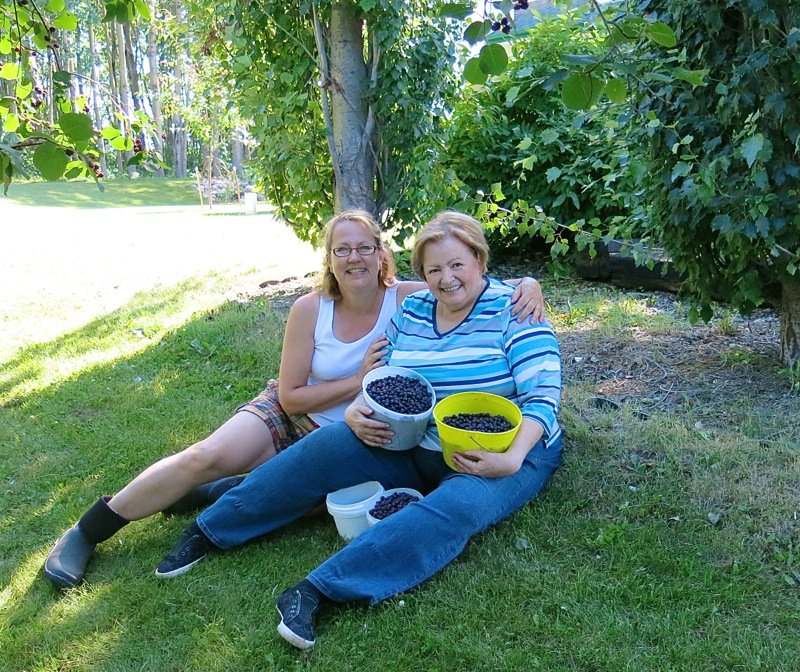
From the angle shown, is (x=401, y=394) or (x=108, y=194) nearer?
(x=401, y=394)

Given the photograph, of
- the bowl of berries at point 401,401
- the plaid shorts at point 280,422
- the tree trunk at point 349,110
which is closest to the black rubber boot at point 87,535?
the plaid shorts at point 280,422

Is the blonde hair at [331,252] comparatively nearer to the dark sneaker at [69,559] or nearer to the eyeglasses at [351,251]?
the eyeglasses at [351,251]

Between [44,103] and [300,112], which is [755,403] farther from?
[300,112]

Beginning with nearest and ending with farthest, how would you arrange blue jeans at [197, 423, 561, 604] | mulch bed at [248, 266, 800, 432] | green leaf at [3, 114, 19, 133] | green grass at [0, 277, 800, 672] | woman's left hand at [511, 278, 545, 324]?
green leaf at [3, 114, 19, 133] → green grass at [0, 277, 800, 672] → blue jeans at [197, 423, 561, 604] → woman's left hand at [511, 278, 545, 324] → mulch bed at [248, 266, 800, 432]

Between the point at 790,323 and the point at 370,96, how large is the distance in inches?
111

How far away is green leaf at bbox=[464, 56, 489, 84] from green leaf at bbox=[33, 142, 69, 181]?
0.79 metres

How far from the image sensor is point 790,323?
3.52 metres

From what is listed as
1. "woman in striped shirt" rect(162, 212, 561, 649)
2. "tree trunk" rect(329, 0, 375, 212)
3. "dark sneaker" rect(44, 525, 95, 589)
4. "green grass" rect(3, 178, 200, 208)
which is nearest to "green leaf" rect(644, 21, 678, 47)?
"woman in striped shirt" rect(162, 212, 561, 649)

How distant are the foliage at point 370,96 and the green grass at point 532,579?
214 cm

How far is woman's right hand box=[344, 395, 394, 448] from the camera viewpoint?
8.46 feet

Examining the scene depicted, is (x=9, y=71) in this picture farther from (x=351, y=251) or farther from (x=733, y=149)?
(x=733, y=149)

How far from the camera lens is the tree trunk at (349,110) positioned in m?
4.82

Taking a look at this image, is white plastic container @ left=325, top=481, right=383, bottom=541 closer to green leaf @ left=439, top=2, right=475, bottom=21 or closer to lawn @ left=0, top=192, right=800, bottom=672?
lawn @ left=0, top=192, right=800, bottom=672

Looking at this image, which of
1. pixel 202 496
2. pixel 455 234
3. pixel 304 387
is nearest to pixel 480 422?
pixel 455 234
